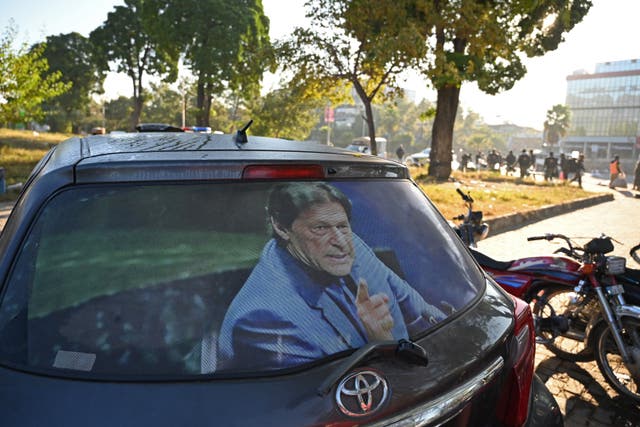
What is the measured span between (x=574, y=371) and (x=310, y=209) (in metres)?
3.23

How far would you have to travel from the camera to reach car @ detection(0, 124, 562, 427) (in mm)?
1036

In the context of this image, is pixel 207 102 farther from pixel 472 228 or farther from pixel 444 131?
pixel 472 228

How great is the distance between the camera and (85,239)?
4.15ft

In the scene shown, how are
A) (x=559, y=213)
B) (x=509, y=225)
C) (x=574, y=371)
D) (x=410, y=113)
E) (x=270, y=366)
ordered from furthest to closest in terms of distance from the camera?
(x=410, y=113) < (x=559, y=213) < (x=509, y=225) < (x=574, y=371) < (x=270, y=366)

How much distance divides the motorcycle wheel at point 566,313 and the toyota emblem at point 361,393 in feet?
9.59

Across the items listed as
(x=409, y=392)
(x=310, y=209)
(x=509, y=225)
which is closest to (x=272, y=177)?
(x=310, y=209)

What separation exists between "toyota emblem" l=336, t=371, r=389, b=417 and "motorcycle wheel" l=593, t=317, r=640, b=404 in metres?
2.65

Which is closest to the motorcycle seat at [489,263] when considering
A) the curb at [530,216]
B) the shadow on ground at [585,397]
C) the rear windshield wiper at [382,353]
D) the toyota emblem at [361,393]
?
the shadow on ground at [585,397]

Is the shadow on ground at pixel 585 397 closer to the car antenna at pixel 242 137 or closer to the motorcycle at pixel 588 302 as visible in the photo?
the motorcycle at pixel 588 302

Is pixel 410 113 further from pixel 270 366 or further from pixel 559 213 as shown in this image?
pixel 270 366

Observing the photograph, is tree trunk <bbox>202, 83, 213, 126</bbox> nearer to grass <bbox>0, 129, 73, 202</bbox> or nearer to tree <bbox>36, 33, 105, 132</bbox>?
grass <bbox>0, 129, 73, 202</bbox>

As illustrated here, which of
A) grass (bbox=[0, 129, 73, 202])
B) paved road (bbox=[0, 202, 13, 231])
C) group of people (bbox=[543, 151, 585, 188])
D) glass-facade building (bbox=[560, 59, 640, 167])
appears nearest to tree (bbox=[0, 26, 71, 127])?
grass (bbox=[0, 129, 73, 202])

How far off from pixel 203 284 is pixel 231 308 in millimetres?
104

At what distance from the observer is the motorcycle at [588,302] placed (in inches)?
121
